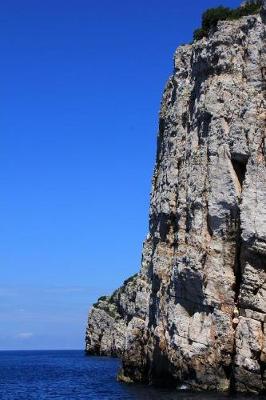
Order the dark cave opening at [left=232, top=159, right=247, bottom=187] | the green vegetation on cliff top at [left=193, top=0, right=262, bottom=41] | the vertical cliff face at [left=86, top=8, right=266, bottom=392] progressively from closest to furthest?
the vertical cliff face at [left=86, top=8, right=266, bottom=392], the dark cave opening at [left=232, top=159, right=247, bottom=187], the green vegetation on cliff top at [left=193, top=0, right=262, bottom=41]

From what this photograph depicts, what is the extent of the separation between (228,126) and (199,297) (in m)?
11.3

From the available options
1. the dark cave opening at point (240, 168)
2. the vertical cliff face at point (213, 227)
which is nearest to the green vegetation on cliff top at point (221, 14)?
the vertical cliff face at point (213, 227)

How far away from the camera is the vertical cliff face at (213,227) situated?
4150 cm

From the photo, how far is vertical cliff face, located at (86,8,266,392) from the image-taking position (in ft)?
136

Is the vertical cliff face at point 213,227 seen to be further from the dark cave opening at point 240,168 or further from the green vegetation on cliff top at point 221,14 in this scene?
the green vegetation on cliff top at point 221,14

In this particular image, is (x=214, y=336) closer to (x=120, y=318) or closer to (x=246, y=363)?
(x=246, y=363)

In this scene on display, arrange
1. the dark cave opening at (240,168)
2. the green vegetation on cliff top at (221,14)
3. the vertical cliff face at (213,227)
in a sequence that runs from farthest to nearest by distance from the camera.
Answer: the green vegetation on cliff top at (221,14) → the dark cave opening at (240,168) → the vertical cliff face at (213,227)

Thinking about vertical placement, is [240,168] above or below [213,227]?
above

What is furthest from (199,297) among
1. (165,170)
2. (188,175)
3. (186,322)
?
(165,170)

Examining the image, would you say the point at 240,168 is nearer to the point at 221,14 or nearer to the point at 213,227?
the point at 213,227

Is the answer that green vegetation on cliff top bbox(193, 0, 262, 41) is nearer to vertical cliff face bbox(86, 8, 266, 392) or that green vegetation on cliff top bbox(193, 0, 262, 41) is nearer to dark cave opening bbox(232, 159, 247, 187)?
vertical cliff face bbox(86, 8, 266, 392)

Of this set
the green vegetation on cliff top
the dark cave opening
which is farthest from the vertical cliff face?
the green vegetation on cliff top

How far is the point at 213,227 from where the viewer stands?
4453cm

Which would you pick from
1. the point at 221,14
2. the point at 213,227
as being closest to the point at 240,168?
the point at 213,227
